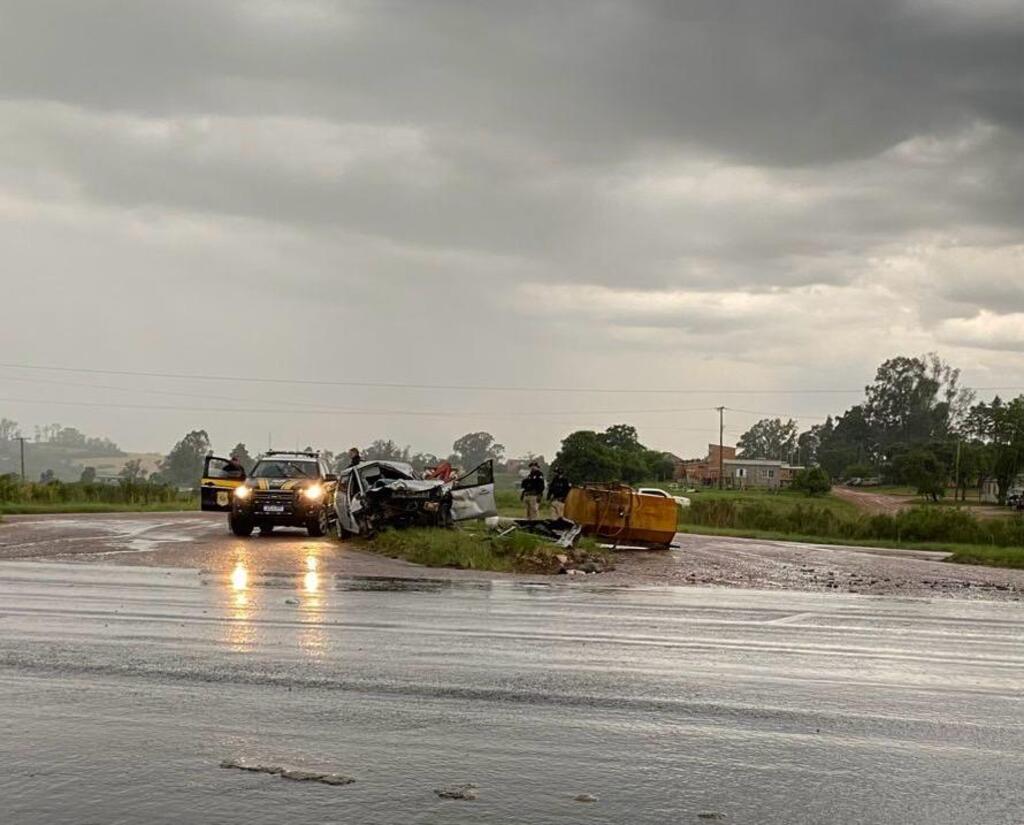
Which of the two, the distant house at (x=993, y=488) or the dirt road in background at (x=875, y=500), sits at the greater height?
the distant house at (x=993, y=488)

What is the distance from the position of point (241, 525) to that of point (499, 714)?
22576mm

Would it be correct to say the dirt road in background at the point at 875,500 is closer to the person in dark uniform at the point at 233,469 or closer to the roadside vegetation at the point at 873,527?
the roadside vegetation at the point at 873,527

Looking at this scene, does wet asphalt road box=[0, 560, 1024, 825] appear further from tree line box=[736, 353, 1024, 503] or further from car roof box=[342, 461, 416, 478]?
tree line box=[736, 353, 1024, 503]

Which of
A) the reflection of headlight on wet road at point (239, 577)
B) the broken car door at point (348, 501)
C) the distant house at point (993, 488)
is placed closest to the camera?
the reflection of headlight on wet road at point (239, 577)

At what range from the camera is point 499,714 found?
812 centimetres

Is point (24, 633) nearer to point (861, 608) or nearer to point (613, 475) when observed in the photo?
point (861, 608)

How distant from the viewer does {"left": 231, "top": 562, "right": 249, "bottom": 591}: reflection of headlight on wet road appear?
17062mm

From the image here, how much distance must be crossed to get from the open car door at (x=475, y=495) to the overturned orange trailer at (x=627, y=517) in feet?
8.23

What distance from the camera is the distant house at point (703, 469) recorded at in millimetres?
164250

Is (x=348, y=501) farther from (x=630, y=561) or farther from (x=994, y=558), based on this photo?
(x=994, y=558)

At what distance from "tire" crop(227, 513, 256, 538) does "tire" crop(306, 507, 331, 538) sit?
1418mm

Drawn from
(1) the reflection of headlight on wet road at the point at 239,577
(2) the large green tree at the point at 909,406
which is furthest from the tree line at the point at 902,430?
(1) the reflection of headlight on wet road at the point at 239,577

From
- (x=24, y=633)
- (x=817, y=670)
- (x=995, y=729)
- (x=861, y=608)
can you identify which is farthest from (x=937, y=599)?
(x=24, y=633)

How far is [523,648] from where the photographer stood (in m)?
11.3
